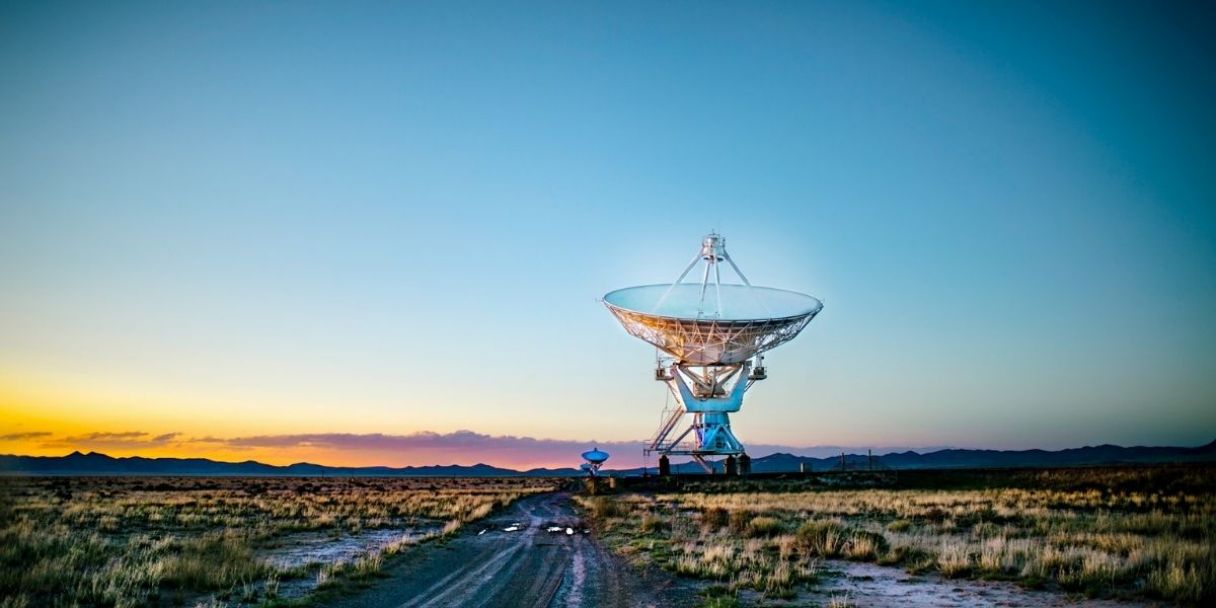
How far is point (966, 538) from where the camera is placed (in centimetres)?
1808

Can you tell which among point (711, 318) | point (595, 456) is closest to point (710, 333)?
point (711, 318)

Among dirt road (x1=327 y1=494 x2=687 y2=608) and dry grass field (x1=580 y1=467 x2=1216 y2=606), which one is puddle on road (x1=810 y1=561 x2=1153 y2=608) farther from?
dirt road (x1=327 y1=494 x2=687 y2=608)

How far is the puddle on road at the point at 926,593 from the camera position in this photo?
1059 centimetres

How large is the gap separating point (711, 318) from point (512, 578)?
33426 millimetres

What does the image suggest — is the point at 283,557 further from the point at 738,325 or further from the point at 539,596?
the point at 738,325

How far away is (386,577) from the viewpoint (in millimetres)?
14055

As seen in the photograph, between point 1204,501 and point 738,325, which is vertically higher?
point 738,325

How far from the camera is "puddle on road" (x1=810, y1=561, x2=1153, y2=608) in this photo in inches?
417

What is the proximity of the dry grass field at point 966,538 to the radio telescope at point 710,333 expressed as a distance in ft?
43.2

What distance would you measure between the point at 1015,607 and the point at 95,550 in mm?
16880

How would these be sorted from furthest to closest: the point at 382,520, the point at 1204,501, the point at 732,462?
the point at 732,462, the point at 382,520, the point at 1204,501

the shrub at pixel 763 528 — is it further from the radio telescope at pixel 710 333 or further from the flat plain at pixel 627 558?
the radio telescope at pixel 710 333

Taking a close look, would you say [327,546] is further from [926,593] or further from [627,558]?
[926,593]

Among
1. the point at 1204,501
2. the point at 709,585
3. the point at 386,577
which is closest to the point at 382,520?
the point at 386,577
